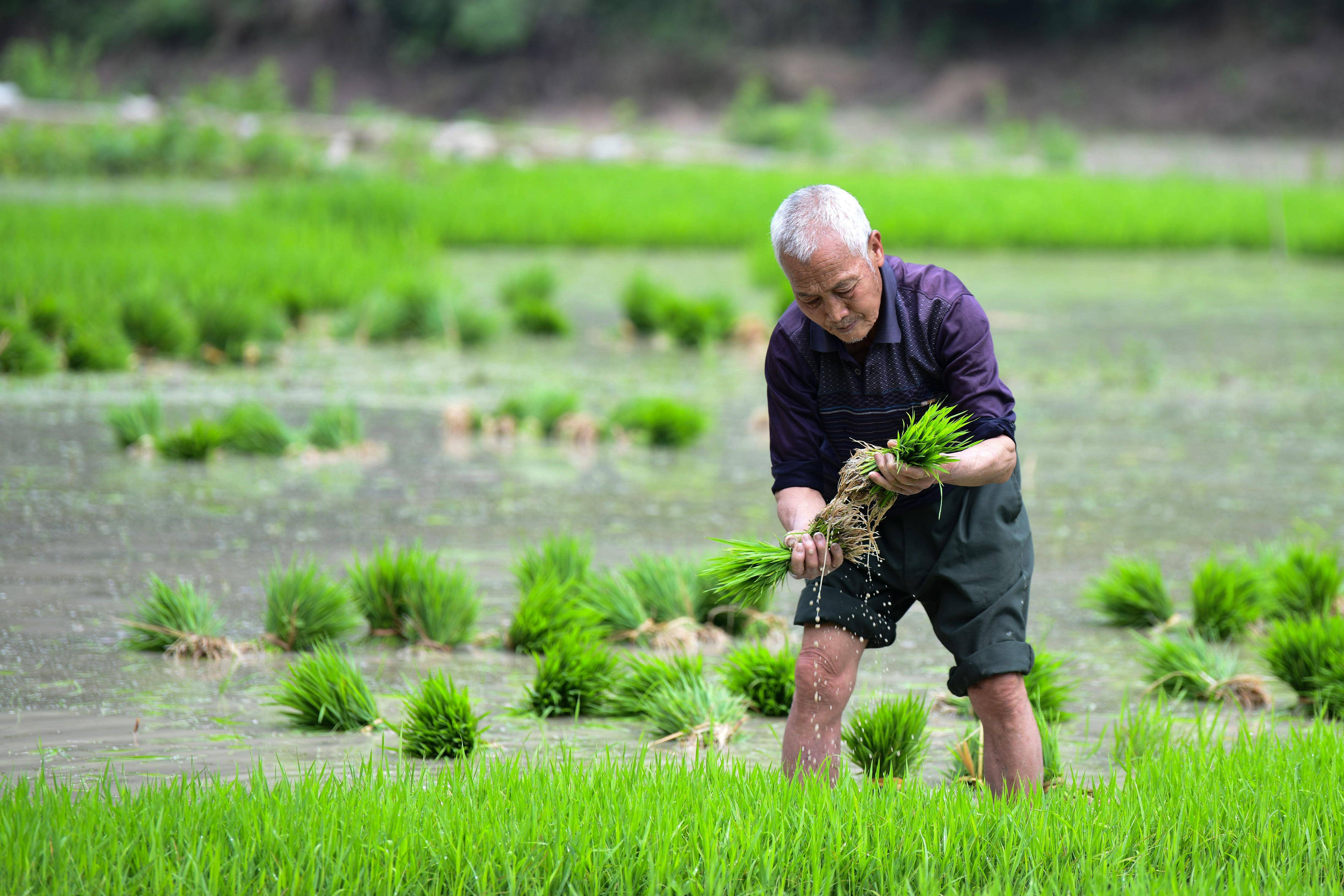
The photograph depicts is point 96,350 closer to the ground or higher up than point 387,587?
higher up

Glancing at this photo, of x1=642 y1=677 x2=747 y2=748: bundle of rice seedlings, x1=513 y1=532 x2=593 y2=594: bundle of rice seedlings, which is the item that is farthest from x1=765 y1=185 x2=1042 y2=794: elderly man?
x1=513 y1=532 x2=593 y2=594: bundle of rice seedlings

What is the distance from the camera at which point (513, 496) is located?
6.06 m

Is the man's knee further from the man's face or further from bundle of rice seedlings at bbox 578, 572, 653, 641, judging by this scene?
bundle of rice seedlings at bbox 578, 572, 653, 641

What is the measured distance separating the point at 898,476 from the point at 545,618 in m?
1.59

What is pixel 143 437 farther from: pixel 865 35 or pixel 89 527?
pixel 865 35

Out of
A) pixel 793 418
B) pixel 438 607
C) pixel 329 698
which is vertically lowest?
pixel 329 698

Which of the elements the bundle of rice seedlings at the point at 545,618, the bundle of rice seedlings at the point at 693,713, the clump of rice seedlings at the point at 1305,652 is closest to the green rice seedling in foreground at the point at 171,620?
the bundle of rice seedlings at the point at 545,618

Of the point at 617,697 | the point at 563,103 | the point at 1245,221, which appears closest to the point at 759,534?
the point at 617,697

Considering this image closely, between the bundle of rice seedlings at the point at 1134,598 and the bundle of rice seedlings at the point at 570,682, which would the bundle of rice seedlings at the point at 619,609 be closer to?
the bundle of rice seedlings at the point at 570,682

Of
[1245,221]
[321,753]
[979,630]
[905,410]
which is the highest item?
[1245,221]

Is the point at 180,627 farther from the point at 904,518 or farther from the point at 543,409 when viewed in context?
the point at 543,409

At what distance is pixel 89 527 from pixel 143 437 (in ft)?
4.21

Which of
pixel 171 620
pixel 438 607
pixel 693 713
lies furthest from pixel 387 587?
pixel 693 713

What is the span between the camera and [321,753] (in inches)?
130
